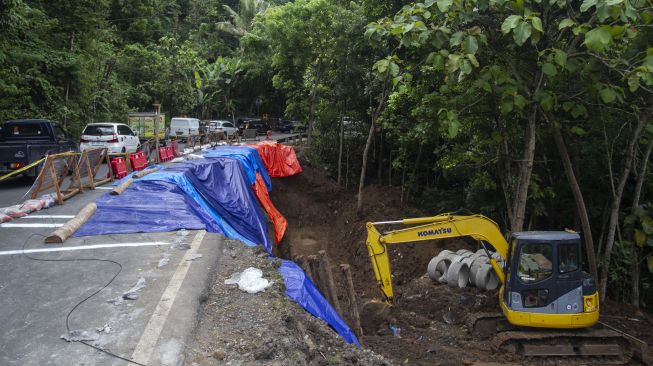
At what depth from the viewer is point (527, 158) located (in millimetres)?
10320

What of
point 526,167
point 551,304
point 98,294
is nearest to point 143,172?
point 98,294

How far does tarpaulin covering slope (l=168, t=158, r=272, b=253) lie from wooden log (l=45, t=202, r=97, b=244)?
3.24 m

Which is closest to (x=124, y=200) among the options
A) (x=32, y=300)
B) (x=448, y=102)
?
(x=32, y=300)

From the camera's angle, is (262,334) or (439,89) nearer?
(262,334)

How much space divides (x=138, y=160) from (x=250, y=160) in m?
5.10

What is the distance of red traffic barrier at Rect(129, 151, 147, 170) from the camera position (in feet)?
53.2

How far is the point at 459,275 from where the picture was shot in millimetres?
12172

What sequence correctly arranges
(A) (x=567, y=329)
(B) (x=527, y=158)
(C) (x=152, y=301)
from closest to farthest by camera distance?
(C) (x=152, y=301), (A) (x=567, y=329), (B) (x=527, y=158)

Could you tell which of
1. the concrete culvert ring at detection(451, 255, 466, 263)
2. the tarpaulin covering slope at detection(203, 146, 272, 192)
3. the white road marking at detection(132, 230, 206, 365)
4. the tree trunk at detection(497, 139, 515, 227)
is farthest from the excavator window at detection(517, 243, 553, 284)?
the tarpaulin covering slope at detection(203, 146, 272, 192)

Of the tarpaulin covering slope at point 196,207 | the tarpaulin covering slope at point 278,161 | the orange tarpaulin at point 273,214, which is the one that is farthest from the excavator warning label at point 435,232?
the tarpaulin covering slope at point 278,161

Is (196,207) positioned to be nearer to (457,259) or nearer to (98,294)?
(98,294)

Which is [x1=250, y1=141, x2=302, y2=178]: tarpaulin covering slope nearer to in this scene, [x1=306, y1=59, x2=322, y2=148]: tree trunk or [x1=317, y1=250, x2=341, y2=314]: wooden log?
[x1=306, y1=59, x2=322, y2=148]: tree trunk

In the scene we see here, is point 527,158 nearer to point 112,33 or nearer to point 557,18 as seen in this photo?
point 557,18

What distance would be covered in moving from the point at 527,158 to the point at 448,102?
7.01 ft
